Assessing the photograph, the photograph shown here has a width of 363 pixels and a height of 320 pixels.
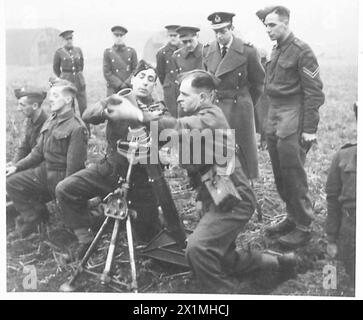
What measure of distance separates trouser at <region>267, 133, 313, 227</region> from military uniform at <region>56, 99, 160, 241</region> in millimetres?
1048

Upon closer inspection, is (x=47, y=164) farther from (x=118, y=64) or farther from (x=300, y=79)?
(x=300, y=79)

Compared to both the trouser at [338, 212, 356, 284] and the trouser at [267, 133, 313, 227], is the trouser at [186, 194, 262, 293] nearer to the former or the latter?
the trouser at [267, 133, 313, 227]

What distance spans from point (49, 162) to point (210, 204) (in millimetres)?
1449

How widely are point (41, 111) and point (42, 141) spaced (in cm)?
26

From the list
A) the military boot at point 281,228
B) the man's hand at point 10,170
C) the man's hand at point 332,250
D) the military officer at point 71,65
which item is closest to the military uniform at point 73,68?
the military officer at point 71,65

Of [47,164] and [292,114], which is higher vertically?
[292,114]

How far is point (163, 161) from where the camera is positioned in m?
4.82

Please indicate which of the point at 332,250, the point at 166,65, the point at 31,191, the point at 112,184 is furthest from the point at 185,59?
the point at 332,250

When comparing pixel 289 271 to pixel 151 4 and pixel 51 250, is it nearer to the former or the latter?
pixel 51 250

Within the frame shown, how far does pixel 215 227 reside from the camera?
458cm

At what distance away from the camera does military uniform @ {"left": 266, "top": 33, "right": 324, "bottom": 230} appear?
469cm
